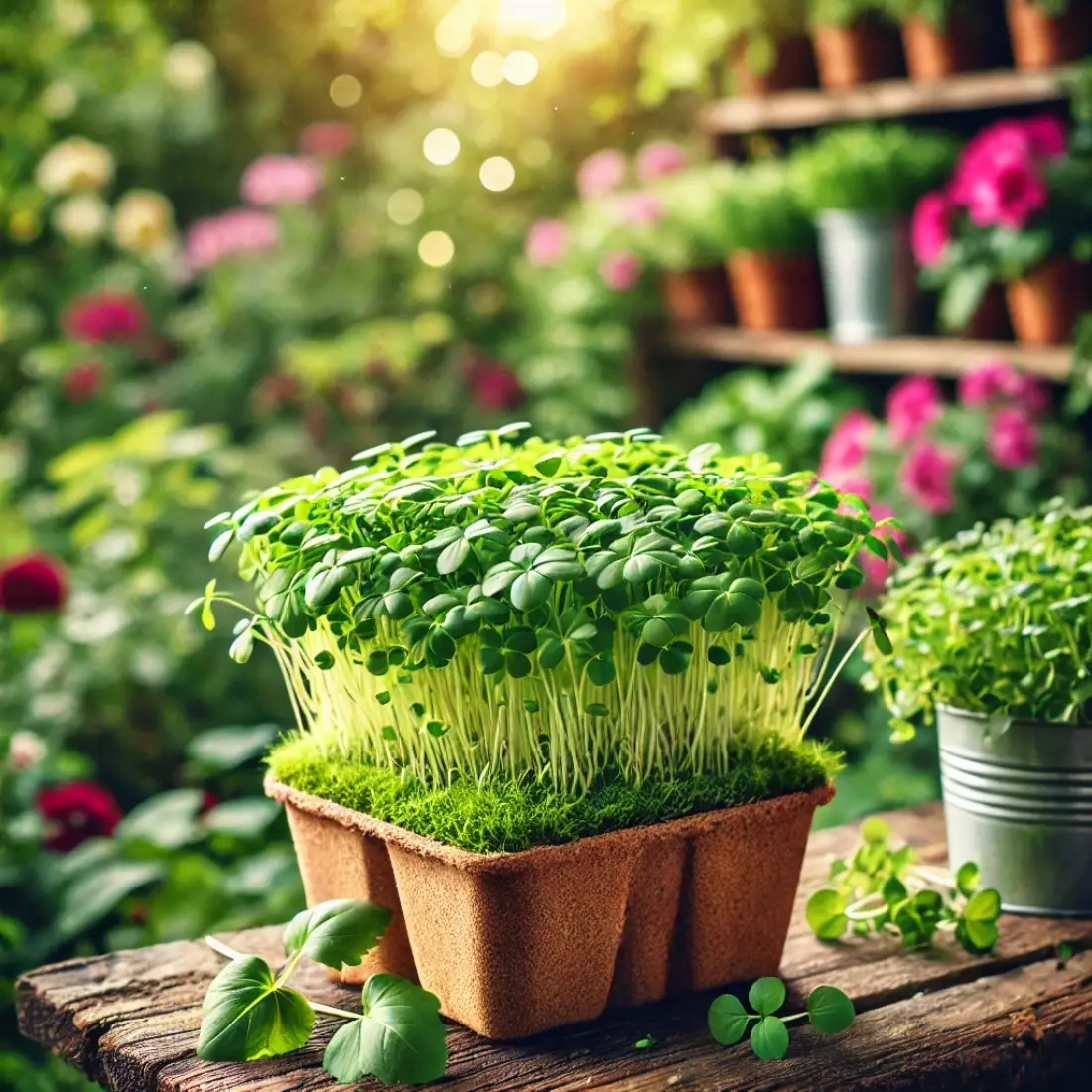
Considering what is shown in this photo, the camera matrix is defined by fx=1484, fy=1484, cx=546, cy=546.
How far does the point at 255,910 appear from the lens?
197cm

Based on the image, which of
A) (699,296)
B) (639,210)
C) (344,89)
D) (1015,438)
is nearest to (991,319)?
(1015,438)

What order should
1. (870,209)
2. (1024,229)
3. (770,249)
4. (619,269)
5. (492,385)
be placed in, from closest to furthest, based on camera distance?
(1024,229) < (870,209) < (770,249) < (619,269) < (492,385)

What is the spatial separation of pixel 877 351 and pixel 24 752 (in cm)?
169

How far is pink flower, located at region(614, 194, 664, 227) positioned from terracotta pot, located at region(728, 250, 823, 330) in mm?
203

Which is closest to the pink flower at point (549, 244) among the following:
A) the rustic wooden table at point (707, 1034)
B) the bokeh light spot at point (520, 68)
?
the bokeh light spot at point (520, 68)

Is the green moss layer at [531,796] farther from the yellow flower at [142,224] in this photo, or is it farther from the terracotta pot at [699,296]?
the yellow flower at [142,224]

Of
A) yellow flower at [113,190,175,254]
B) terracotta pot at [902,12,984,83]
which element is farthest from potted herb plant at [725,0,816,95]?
yellow flower at [113,190,175,254]

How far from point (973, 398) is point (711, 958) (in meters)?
1.57

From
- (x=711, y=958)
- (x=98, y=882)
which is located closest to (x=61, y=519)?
(x=98, y=882)

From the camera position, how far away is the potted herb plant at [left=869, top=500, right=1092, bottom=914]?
48.2 inches

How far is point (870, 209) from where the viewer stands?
109 inches

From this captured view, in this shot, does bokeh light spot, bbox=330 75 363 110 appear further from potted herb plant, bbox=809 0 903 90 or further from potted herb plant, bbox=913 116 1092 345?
potted herb plant, bbox=913 116 1092 345

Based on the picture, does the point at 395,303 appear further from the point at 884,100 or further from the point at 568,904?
the point at 568,904

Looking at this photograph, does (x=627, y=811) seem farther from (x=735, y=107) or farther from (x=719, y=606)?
(x=735, y=107)
